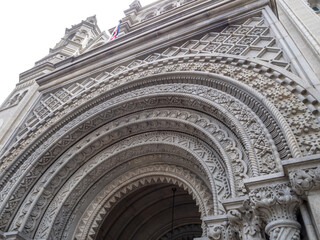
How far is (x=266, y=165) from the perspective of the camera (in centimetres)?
328

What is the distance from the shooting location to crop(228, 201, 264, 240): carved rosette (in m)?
2.96

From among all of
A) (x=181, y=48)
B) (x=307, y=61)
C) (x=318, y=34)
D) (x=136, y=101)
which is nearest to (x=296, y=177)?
(x=307, y=61)

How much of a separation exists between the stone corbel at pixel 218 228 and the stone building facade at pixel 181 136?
0.04 ft

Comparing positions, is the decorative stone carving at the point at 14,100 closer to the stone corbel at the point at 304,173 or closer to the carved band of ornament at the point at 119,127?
the carved band of ornament at the point at 119,127

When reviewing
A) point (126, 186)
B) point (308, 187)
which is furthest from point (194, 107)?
point (308, 187)

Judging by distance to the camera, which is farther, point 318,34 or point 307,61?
point 318,34

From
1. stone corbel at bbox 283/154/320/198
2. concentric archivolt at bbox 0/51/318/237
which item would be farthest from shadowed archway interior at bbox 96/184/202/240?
stone corbel at bbox 283/154/320/198

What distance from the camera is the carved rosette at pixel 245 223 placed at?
296cm

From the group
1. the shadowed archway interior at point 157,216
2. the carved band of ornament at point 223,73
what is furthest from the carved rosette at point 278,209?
the shadowed archway interior at point 157,216

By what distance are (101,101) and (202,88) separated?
270 centimetres

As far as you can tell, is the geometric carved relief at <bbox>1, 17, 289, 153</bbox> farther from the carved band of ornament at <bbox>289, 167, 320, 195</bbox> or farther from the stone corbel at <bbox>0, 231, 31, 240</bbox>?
the stone corbel at <bbox>0, 231, 31, 240</bbox>

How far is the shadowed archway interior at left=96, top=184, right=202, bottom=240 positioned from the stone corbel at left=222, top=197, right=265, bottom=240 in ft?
14.9

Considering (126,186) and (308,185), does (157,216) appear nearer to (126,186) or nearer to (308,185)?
(126,186)

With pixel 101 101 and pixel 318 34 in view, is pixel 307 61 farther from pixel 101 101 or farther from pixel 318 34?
pixel 101 101
